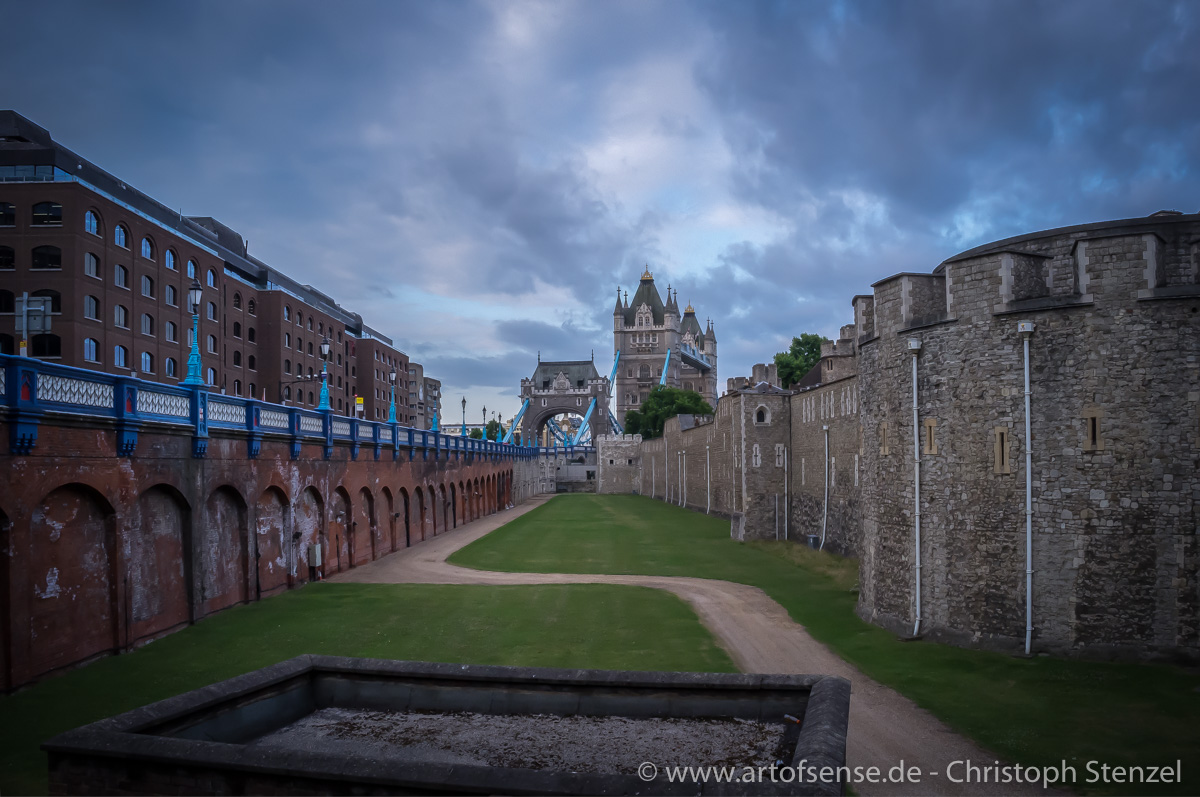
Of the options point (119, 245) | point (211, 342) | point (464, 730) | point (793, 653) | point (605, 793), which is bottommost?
point (793, 653)

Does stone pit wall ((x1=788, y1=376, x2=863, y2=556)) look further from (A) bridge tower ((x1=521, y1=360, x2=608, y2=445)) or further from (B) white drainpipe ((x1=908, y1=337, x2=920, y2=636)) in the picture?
(A) bridge tower ((x1=521, y1=360, x2=608, y2=445))

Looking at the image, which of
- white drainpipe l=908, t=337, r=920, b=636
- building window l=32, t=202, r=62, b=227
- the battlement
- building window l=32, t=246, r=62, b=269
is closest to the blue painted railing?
white drainpipe l=908, t=337, r=920, b=636

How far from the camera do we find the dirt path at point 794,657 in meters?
9.55

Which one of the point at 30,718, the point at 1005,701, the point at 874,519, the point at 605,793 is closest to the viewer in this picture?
the point at 605,793

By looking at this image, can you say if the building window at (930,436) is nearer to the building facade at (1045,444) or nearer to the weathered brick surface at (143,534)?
the building facade at (1045,444)

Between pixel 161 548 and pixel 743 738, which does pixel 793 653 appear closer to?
pixel 743 738

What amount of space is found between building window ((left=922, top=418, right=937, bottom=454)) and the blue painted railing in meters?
14.6

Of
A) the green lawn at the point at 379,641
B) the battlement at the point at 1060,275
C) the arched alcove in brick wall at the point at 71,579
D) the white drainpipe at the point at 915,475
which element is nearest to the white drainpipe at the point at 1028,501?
the battlement at the point at 1060,275

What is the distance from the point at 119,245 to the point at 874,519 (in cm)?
4310

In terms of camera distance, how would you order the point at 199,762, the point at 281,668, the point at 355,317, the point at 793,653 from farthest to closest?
the point at 355,317 < the point at 793,653 < the point at 281,668 < the point at 199,762

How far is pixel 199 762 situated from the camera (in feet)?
20.0

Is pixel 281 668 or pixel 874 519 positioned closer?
pixel 281 668

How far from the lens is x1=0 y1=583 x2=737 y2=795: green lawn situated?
36.4ft

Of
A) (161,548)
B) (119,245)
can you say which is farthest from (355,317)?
(161,548)
